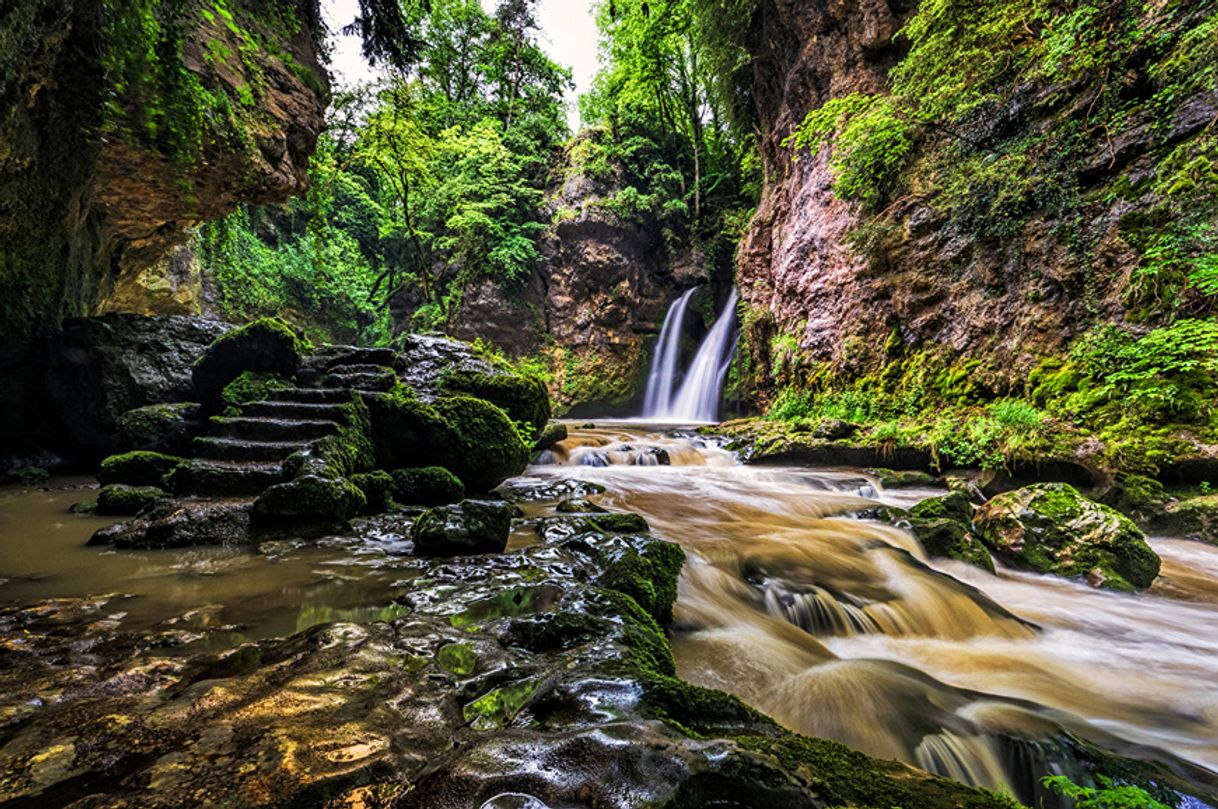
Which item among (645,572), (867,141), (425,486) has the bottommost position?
(645,572)

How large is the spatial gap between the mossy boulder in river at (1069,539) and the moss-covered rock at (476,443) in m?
5.30

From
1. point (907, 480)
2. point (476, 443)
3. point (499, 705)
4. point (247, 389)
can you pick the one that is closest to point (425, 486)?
point (476, 443)

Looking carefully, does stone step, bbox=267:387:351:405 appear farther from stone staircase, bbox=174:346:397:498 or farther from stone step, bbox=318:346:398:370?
stone step, bbox=318:346:398:370

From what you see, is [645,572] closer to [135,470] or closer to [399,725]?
[399,725]

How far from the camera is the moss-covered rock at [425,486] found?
491cm

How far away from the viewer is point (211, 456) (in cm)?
461

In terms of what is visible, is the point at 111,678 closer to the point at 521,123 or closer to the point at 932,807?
the point at 932,807

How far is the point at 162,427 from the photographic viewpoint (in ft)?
18.7

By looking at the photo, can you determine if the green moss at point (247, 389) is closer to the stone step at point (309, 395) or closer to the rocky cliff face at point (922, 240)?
the stone step at point (309, 395)

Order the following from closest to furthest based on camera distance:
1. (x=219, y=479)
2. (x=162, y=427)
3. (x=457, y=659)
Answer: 1. (x=457, y=659)
2. (x=219, y=479)
3. (x=162, y=427)

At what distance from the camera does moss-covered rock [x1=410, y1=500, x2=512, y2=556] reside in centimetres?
331

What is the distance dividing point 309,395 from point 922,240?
1106cm

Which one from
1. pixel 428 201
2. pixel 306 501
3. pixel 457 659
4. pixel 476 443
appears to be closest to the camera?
pixel 457 659

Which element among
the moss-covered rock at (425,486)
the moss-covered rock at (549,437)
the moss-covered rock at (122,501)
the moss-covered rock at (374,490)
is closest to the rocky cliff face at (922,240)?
the moss-covered rock at (549,437)
